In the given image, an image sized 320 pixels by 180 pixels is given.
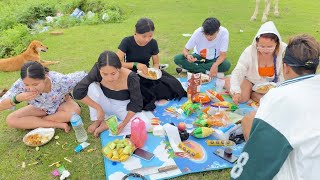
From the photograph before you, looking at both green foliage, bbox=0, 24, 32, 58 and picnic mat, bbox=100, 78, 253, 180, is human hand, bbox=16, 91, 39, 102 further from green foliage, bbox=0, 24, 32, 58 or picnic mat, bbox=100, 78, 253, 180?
green foliage, bbox=0, 24, 32, 58

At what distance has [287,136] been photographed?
63.0 inches

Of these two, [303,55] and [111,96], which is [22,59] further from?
[303,55]

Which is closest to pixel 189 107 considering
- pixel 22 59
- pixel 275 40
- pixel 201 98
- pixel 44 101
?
pixel 201 98

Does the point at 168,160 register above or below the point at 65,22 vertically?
below

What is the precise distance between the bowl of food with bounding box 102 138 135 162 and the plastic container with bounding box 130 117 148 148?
2.8 inches

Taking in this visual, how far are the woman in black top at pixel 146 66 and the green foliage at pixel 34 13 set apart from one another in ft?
24.6

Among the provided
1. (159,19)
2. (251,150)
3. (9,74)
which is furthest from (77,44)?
(251,150)

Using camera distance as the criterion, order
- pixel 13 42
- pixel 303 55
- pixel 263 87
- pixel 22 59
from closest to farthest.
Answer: pixel 303 55 → pixel 263 87 → pixel 22 59 → pixel 13 42

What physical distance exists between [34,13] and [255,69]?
970 cm

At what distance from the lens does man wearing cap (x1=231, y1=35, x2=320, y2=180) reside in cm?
159

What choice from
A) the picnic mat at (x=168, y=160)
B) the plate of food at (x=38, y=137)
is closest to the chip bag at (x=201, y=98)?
the picnic mat at (x=168, y=160)

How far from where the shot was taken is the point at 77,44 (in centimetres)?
726

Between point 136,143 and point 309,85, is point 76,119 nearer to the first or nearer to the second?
point 136,143

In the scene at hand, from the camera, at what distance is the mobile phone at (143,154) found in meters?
3.10
